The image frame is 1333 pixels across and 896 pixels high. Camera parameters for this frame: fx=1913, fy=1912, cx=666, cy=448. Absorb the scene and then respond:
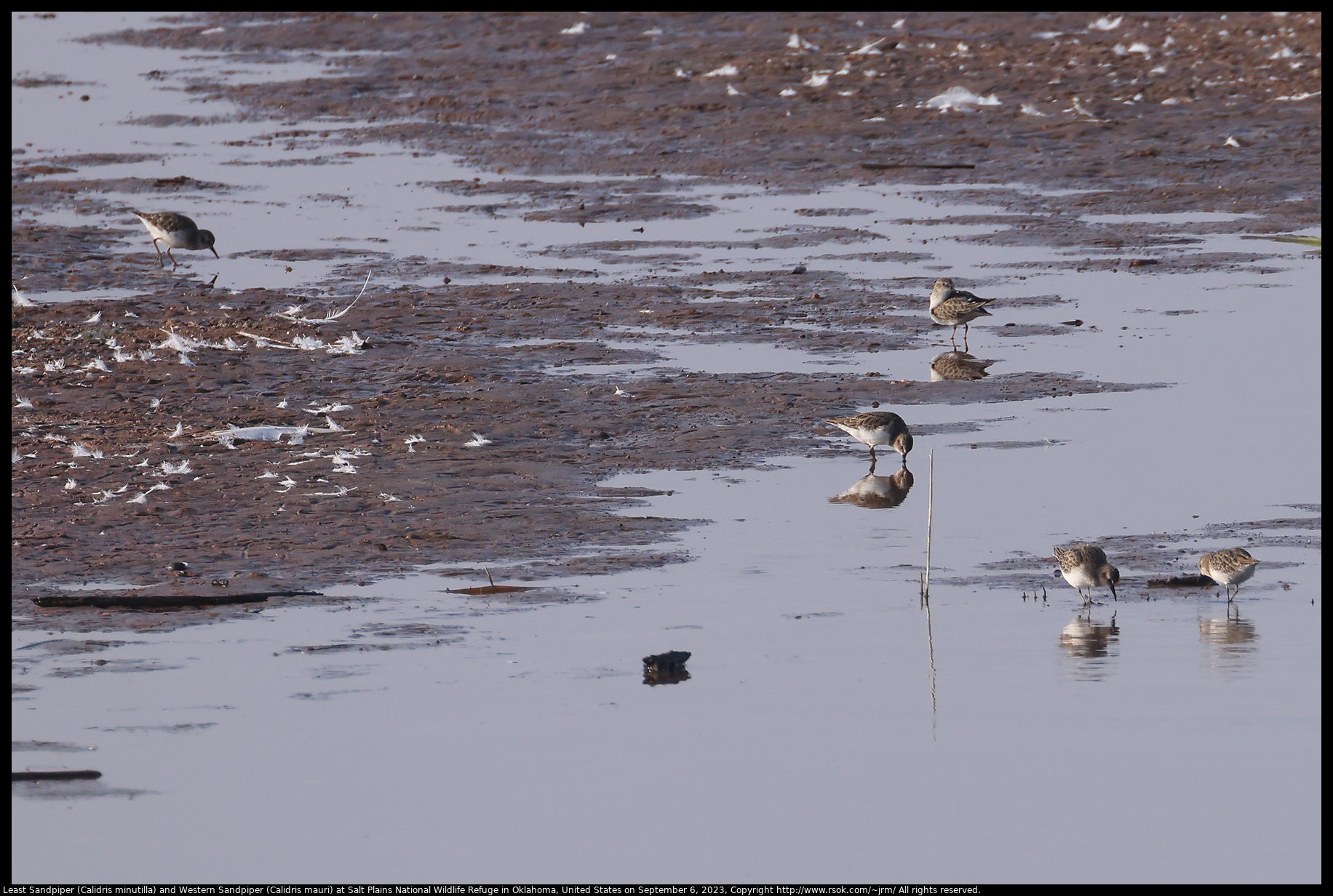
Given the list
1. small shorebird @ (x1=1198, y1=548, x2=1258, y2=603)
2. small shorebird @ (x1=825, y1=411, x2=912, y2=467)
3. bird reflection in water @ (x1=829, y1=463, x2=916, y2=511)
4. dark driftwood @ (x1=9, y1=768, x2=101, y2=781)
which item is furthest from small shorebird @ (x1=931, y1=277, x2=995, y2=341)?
dark driftwood @ (x1=9, y1=768, x2=101, y2=781)

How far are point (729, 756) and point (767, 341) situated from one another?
9089 millimetres

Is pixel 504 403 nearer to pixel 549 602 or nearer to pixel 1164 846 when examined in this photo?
pixel 549 602

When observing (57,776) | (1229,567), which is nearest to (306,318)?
(1229,567)

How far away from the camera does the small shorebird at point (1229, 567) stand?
27.9 ft

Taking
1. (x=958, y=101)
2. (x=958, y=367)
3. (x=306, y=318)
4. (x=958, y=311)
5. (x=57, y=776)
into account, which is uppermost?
(x=958, y=101)

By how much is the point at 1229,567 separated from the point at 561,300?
962cm

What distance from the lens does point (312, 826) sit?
6.30m

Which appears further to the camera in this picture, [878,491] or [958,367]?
[958,367]

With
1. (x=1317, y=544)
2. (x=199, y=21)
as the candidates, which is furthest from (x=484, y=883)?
(x=199, y=21)

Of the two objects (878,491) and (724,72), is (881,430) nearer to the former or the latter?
(878,491)

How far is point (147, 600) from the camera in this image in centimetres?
841

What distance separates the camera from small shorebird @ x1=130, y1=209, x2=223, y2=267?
19172 millimetres

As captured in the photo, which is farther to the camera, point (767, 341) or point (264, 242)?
point (264, 242)

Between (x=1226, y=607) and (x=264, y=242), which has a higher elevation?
(x=264, y=242)
